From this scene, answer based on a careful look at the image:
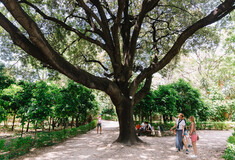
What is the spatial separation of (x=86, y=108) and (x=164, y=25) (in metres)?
9.20

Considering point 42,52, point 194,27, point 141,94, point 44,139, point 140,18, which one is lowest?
point 44,139

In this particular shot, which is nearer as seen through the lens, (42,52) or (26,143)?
(42,52)

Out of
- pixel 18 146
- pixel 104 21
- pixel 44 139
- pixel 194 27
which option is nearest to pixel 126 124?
pixel 44 139

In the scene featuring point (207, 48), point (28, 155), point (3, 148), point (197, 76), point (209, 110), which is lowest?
point (28, 155)

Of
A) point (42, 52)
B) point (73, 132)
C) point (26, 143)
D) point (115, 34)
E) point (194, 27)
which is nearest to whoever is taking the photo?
point (42, 52)

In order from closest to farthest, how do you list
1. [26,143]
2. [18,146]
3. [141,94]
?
[18,146], [26,143], [141,94]

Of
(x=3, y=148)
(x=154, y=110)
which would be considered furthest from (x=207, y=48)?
(x=3, y=148)

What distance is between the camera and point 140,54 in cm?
1314

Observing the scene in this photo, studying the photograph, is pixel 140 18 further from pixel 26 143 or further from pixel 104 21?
pixel 26 143

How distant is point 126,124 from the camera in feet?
25.2

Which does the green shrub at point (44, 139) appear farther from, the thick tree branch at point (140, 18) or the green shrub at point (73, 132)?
the thick tree branch at point (140, 18)

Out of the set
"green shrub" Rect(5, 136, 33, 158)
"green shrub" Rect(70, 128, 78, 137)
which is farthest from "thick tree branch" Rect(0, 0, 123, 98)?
"green shrub" Rect(70, 128, 78, 137)

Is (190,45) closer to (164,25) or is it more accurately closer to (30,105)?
(164,25)

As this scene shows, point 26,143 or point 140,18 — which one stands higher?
point 140,18
